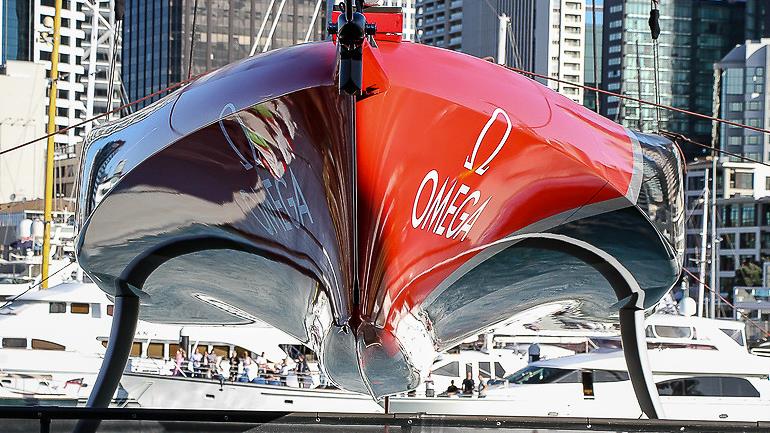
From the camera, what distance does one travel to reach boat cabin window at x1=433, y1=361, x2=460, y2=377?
18.7 metres

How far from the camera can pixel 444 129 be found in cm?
640

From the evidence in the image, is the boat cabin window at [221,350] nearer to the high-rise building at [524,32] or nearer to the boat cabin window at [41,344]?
the boat cabin window at [41,344]

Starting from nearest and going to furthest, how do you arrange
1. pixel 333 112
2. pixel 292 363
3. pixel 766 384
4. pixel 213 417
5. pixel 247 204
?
pixel 213 417
pixel 333 112
pixel 247 204
pixel 766 384
pixel 292 363

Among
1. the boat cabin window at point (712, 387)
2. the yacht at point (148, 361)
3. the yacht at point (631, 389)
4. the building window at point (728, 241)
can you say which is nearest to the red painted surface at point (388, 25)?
the yacht at point (148, 361)

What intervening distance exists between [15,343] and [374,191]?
14.4m

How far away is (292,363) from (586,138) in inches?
480

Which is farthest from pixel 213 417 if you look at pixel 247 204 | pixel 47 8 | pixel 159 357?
pixel 47 8

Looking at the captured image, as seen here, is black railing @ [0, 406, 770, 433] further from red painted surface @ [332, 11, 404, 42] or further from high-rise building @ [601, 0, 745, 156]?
high-rise building @ [601, 0, 745, 156]

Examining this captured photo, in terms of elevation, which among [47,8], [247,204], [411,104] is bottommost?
[247,204]

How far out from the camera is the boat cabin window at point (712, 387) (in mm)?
16672

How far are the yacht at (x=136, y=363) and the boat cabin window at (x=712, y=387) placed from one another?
3977mm

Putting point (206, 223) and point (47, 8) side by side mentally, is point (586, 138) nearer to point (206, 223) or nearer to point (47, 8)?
point (206, 223)

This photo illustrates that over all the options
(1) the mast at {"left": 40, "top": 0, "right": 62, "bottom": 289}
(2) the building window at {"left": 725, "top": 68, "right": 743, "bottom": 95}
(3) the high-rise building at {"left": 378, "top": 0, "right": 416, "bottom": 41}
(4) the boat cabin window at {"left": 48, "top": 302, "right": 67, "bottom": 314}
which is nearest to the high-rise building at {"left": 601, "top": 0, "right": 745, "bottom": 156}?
(2) the building window at {"left": 725, "top": 68, "right": 743, "bottom": 95}

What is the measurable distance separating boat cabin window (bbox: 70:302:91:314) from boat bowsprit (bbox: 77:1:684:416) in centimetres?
1261
